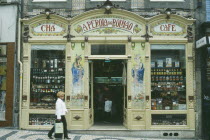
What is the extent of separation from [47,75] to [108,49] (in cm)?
278

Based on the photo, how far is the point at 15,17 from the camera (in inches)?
499

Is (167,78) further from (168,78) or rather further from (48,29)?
(48,29)

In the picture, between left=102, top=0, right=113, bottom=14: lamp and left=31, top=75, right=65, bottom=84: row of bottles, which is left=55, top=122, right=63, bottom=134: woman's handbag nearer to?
left=31, top=75, right=65, bottom=84: row of bottles

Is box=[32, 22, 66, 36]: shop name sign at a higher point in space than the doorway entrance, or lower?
higher

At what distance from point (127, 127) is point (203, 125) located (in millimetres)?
3085

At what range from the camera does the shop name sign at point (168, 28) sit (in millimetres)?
12545

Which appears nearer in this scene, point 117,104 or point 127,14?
point 127,14

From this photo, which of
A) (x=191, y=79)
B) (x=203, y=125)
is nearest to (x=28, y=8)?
(x=191, y=79)

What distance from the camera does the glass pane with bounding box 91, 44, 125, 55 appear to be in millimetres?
12539

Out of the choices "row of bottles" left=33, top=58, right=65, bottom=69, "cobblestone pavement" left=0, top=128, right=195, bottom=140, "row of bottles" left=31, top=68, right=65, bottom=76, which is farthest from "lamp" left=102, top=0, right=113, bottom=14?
"cobblestone pavement" left=0, top=128, right=195, bottom=140

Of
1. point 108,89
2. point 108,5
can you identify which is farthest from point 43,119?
point 108,5

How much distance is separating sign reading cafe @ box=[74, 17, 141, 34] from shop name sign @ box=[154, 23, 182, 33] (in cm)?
90

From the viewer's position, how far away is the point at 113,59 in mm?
12562

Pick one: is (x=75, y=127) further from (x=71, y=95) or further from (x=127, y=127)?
(x=127, y=127)
